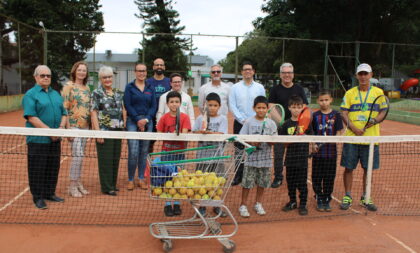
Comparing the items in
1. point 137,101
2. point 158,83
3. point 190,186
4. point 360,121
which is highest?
point 158,83

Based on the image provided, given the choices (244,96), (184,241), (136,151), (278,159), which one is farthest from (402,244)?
(136,151)

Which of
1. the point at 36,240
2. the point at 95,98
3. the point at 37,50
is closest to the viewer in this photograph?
the point at 36,240

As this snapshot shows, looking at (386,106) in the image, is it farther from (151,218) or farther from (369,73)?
(151,218)

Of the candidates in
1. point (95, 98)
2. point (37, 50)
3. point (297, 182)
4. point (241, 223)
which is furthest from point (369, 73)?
point (37, 50)

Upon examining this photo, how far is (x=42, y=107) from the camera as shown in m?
4.78

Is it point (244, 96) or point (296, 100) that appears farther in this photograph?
point (244, 96)

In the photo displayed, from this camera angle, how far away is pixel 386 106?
5051 millimetres

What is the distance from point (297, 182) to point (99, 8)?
1185 inches

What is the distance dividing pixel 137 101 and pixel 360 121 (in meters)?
3.21

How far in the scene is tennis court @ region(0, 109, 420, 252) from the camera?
391 cm

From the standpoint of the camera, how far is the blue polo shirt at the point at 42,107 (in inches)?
184

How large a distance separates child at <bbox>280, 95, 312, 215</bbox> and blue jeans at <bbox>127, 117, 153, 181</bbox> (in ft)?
7.07

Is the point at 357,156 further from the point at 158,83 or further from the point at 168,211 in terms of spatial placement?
the point at 158,83

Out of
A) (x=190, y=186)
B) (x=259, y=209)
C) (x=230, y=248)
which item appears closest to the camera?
(x=190, y=186)
